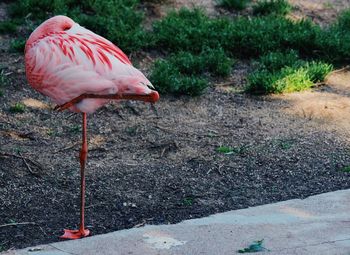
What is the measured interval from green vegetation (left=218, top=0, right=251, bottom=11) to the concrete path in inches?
151

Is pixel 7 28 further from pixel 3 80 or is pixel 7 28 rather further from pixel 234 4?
pixel 234 4

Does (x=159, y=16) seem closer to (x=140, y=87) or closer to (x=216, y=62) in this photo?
(x=216, y=62)

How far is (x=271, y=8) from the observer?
8.18m

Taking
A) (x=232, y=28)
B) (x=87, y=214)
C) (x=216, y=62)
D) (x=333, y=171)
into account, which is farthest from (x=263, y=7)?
(x=87, y=214)

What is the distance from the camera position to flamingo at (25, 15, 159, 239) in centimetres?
432

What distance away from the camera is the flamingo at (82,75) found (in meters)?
4.32

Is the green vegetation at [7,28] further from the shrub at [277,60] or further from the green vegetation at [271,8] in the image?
the green vegetation at [271,8]

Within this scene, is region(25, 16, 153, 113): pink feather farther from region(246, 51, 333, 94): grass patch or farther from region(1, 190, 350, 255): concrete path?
region(246, 51, 333, 94): grass patch

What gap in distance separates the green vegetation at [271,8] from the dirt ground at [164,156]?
1.36 metres

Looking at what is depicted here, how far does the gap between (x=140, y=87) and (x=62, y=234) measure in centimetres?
93

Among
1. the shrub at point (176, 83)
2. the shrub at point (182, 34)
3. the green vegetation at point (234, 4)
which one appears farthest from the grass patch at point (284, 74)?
the green vegetation at point (234, 4)

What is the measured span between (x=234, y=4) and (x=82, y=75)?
414cm

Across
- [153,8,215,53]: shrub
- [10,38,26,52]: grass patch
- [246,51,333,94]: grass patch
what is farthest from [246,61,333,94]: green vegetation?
[10,38,26,52]: grass patch

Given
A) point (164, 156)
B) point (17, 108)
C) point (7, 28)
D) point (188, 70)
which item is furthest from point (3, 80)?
point (164, 156)
